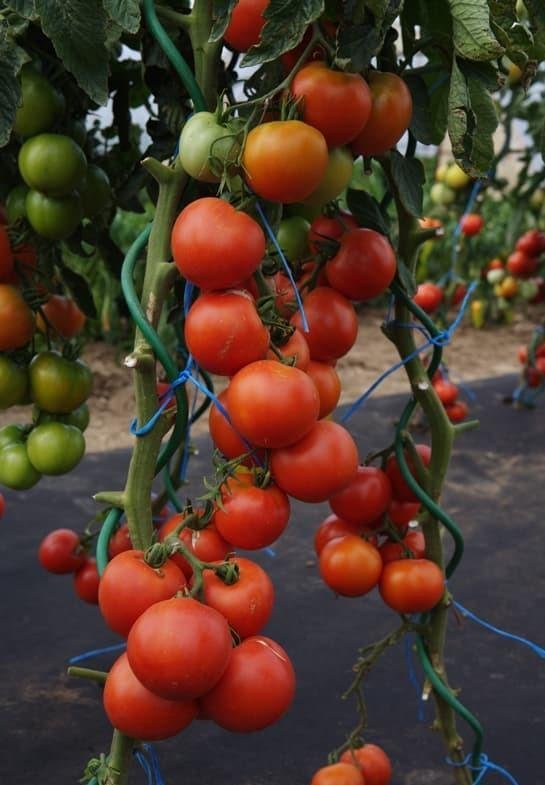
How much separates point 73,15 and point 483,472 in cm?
224

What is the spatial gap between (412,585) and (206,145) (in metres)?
0.53

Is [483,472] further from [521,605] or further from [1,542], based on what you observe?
[1,542]

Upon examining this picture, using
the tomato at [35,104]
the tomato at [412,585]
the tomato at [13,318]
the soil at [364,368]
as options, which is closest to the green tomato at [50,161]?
the tomato at [35,104]

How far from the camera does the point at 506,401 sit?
3510 millimetres

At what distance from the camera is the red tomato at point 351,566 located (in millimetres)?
979

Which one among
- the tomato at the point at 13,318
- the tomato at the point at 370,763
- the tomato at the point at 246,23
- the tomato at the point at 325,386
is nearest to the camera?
the tomato at the point at 246,23

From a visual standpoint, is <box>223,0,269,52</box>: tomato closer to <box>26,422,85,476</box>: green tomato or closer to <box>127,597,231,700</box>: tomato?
<box>127,597,231,700</box>: tomato

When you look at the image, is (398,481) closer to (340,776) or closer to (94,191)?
(340,776)

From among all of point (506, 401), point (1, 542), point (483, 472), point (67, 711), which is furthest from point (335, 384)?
point (506, 401)

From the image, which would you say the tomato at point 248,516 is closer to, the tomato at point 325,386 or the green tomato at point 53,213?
the tomato at point 325,386

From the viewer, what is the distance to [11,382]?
109 centimetres

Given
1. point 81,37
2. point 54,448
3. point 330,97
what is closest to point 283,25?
point 330,97

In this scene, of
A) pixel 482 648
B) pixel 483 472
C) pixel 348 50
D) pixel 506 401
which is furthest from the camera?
pixel 506 401

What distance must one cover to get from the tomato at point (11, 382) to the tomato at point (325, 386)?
429 mm
